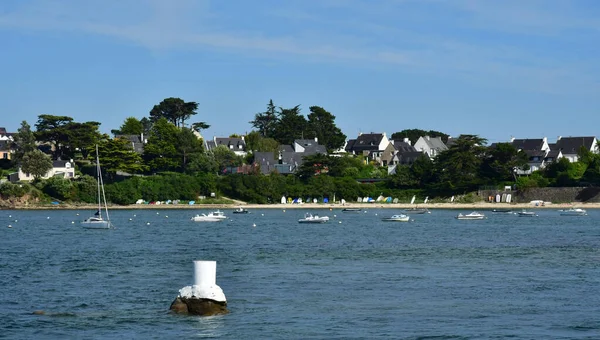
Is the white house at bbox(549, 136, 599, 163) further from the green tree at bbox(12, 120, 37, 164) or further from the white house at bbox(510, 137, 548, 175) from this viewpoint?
the green tree at bbox(12, 120, 37, 164)

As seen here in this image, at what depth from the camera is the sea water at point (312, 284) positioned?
27.2 m

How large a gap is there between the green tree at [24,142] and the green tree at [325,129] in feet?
188

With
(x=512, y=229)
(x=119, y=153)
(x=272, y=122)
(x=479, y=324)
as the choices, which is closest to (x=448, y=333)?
(x=479, y=324)

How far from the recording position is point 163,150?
5330 inches

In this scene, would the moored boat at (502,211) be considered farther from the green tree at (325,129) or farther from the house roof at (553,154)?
the green tree at (325,129)

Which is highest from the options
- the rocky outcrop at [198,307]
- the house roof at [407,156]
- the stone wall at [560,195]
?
the house roof at [407,156]

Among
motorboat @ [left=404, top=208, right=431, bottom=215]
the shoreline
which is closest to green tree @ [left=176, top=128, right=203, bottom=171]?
the shoreline

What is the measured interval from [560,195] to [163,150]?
186ft

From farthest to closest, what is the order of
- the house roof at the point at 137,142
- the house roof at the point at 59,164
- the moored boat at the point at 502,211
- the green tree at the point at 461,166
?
1. the house roof at the point at 137,142
2. the house roof at the point at 59,164
3. the green tree at the point at 461,166
4. the moored boat at the point at 502,211

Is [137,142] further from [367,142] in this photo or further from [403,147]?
[403,147]

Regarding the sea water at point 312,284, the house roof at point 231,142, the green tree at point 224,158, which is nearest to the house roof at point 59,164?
the green tree at point 224,158

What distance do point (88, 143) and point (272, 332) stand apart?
362ft

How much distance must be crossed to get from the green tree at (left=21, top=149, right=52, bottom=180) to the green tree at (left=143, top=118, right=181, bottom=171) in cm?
1530

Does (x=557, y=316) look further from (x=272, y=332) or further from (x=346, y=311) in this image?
(x=272, y=332)
